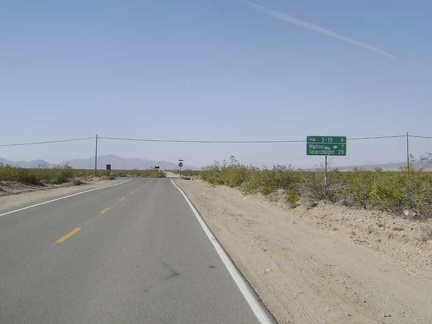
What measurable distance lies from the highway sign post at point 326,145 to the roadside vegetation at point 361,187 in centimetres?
128

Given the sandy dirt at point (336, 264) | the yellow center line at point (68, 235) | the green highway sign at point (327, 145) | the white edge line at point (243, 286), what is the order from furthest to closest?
the green highway sign at point (327, 145), the yellow center line at point (68, 235), the sandy dirt at point (336, 264), the white edge line at point (243, 286)

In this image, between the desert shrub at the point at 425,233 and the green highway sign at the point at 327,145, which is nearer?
the desert shrub at the point at 425,233

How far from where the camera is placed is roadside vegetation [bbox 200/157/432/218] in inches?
597

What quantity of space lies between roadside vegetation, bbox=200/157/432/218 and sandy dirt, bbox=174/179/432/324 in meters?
0.79

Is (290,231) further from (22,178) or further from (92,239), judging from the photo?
(22,178)

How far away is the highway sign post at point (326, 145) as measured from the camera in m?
21.1

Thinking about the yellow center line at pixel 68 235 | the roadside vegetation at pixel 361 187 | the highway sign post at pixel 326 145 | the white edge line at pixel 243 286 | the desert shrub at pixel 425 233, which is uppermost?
the highway sign post at pixel 326 145

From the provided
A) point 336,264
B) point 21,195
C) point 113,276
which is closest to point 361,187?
point 336,264

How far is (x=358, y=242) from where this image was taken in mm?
12273

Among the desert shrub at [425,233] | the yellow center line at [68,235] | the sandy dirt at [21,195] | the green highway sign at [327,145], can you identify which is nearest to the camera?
the desert shrub at [425,233]

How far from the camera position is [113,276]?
27.0 feet

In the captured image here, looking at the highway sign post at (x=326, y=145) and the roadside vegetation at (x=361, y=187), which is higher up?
the highway sign post at (x=326, y=145)

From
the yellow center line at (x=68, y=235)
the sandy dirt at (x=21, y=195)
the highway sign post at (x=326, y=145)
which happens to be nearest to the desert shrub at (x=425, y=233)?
the yellow center line at (x=68, y=235)

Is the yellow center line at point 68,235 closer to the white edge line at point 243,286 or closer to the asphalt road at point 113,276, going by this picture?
the asphalt road at point 113,276
